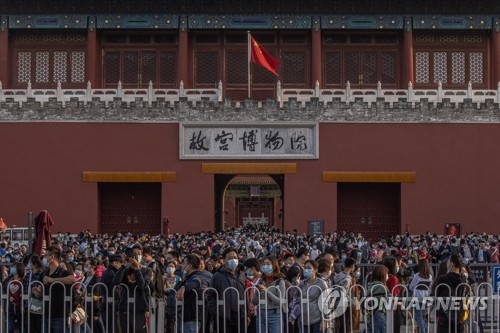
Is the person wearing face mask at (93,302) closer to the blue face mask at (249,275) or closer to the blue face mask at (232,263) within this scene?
the blue face mask at (232,263)

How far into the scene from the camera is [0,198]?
37062 millimetres

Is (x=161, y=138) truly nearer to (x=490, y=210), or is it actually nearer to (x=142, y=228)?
(x=142, y=228)

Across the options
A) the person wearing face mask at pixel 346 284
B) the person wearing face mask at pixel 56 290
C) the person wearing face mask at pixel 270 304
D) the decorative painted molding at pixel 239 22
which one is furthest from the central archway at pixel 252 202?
the person wearing face mask at pixel 270 304

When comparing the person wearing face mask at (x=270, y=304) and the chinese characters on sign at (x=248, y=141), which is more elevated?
the chinese characters on sign at (x=248, y=141)

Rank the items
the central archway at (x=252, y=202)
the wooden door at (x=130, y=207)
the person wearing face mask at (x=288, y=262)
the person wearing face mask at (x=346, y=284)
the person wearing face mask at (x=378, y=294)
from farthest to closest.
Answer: the central archway at (x=252, y=202) < the wooden door at (x=130, y=207) < the person wearing face mask at (x=288, y=262) < the person wearing face mask at (x=378, y=294) < the person wearing face mask at (x=346, y=284)

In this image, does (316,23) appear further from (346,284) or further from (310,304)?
(310,304)

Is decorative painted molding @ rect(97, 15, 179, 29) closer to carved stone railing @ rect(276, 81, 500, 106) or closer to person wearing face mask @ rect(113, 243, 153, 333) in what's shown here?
carved stone railing @ rect(276, 81, 500, 106)

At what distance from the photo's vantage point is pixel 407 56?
4078cm

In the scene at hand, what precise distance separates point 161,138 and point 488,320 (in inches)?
872

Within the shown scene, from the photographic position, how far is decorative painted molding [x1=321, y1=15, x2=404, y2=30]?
40969 millimetres

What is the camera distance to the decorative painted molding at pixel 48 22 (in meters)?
40.9

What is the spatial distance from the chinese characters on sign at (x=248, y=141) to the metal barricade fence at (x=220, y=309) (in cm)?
2361

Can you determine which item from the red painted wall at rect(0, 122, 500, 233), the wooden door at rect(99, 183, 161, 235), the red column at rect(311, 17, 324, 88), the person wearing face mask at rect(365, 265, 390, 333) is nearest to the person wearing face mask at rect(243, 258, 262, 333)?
the person wearing face mask at rect(365, 265, 390, 333)

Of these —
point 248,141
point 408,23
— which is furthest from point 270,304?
point 408,23
